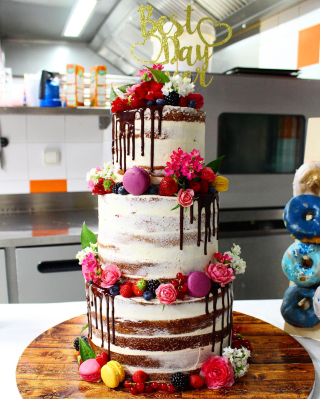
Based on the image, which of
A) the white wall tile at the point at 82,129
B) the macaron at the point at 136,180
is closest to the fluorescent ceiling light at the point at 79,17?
the white wall tile at the point at 82,129

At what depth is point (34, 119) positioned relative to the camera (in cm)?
300

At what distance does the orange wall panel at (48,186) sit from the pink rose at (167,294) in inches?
88.8

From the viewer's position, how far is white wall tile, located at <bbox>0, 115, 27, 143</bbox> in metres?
2.95

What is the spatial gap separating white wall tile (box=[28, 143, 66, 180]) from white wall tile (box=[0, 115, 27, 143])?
97 millimetres

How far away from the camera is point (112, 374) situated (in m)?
1.07

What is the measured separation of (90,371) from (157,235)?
44 cm

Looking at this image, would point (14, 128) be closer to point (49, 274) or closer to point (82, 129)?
point (82, 129)

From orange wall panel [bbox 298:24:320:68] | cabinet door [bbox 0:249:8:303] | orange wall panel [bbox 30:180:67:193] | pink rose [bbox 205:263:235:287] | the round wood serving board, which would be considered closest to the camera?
the round wood serving board

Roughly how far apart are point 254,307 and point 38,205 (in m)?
2.08

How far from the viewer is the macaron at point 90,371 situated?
1092 mm

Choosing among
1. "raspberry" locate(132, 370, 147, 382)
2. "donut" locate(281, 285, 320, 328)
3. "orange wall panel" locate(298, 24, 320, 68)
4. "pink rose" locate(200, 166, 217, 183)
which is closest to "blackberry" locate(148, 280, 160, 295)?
"raspberry" locate(132, 370, 147, 382)

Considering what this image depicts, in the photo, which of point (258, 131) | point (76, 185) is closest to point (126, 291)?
point (258, 131)

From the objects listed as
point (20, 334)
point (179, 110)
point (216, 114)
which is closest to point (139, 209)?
point (179, 110)

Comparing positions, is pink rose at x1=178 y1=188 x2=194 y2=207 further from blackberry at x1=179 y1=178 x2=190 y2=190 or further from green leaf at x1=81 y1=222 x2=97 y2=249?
green leaf at x1=81 y1=222 x2=97 y2=249
